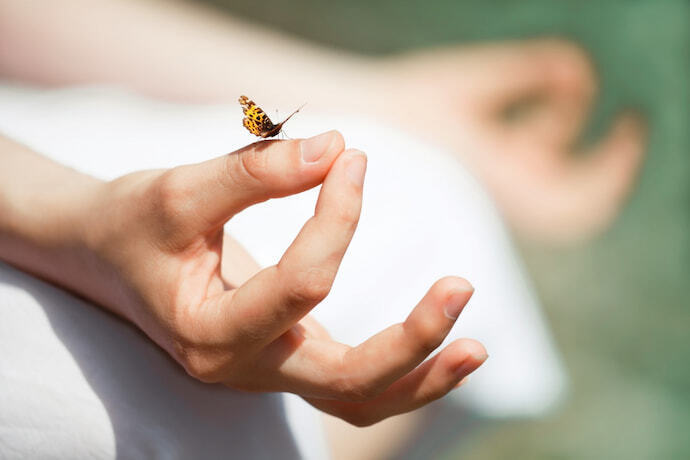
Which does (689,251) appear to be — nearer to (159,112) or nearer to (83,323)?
(159,112)

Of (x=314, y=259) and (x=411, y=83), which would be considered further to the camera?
(x=411, y=83)

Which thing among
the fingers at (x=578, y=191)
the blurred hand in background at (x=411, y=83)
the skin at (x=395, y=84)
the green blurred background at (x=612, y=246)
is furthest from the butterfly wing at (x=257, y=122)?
the green blurred background at (x=612, y=246)

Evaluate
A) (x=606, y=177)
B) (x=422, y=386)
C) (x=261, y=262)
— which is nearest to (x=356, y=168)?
(x=422, y=386)

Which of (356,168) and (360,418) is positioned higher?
(356,168)

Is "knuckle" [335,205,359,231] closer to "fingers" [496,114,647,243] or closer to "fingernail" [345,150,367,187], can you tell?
"fingernail" [345,150,367,187]

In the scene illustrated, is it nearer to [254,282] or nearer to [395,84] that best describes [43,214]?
[254,282]

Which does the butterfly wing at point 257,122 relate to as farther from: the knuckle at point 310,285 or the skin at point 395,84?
the skin at point 395,84
